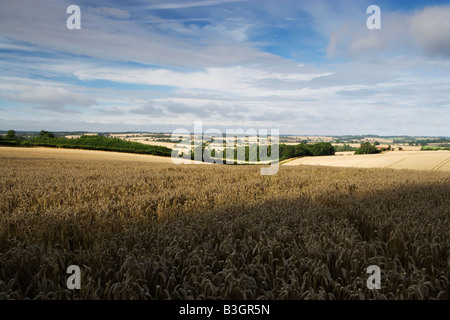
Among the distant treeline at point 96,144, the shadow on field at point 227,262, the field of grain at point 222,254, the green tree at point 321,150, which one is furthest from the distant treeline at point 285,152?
the shadow on field at point 227,262

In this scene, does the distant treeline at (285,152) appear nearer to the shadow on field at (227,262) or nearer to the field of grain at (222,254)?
the field of grain at (222,254)

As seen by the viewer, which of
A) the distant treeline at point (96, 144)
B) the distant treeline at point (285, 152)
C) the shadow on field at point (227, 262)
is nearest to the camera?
the shadow on field at point (227, 262)

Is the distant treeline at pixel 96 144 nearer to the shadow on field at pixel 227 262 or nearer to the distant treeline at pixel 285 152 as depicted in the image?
the distant treeline at pixel 285 152

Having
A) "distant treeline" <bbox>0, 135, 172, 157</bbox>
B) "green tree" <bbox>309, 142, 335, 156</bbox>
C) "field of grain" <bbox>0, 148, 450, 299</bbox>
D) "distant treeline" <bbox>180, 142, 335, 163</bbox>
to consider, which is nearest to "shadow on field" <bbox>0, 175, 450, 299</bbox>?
"field of grain" <bbox>0, 148, 450, 299</bbox>

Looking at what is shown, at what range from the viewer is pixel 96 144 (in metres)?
68.2

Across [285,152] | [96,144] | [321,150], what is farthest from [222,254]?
[96,144]

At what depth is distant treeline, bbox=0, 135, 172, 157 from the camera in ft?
210

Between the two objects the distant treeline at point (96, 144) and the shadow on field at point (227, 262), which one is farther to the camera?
the distant treeline at point (96, 144)

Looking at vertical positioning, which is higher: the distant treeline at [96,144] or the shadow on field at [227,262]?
the distant treeline at [96,144]

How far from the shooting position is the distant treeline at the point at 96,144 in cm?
6406

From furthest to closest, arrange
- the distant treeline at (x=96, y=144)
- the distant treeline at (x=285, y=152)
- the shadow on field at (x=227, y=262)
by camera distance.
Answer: the distant treeline at (x=96, y=144)
the distant treeline at (x=285, y=152)
the shadow on field at (x=227, y=262)

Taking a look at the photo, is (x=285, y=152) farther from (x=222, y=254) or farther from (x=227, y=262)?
(x=227, y=262)

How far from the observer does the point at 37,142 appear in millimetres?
65875

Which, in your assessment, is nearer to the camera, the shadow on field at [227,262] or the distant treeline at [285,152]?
the shadow on field at [227,262]
